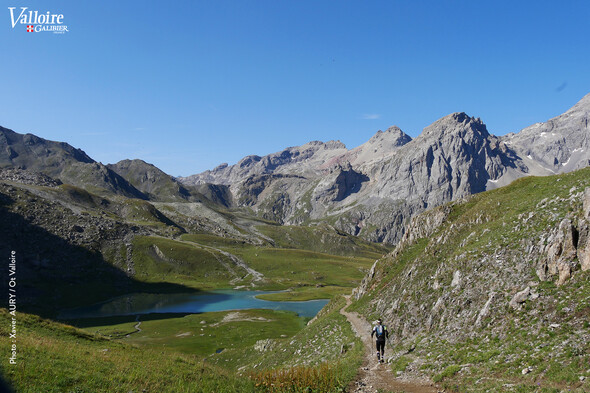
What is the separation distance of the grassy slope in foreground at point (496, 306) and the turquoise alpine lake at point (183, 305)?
95.3 m

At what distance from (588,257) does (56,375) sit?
3608 cm

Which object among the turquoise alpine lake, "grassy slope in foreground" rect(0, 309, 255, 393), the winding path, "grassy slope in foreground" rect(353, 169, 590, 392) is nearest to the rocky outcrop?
"grassy slope in foreground" rect(353, 169, 590, 392)

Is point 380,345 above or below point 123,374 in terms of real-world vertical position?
below

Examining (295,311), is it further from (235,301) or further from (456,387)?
(456,387)

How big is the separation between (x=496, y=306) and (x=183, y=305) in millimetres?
153979

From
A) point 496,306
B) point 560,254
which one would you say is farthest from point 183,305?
point 560,254

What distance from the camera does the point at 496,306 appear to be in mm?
27203

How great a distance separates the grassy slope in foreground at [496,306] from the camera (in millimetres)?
19047

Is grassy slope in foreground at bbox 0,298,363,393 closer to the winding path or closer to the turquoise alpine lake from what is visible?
the winding path

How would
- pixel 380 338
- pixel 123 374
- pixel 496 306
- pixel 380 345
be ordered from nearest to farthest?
pixel 123 374 < pixel 496 306 < pixel 380 338 < pixel 380 345

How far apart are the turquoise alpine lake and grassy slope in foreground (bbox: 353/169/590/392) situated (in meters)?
95.3

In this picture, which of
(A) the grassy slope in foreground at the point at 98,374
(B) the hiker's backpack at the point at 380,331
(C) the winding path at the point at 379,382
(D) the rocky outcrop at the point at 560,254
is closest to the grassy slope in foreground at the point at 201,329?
(C) the winding path at the point at 379,382

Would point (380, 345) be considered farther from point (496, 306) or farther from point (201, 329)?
point (201, 329)

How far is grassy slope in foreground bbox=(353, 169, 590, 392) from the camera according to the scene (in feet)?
62.5
